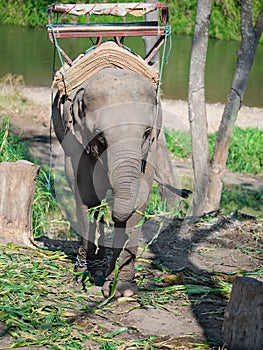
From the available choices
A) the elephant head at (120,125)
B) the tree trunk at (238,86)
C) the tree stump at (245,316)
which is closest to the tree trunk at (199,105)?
the tree trunk at (238,86)

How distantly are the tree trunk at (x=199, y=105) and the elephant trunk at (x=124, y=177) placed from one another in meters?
3.76

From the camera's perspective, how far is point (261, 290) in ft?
13.1

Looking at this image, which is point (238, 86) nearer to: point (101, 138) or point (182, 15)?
point (101, 138)

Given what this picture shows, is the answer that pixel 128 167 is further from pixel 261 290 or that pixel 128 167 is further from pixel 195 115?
pixel 195 115

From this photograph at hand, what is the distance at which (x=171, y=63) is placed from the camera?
21.6m

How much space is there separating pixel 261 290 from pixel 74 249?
2.71 m

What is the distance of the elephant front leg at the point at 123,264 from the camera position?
5145 mm

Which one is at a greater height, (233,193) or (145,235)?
(145,235)

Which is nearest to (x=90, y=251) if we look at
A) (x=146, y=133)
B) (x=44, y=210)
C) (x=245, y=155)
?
(x=146, y=133)

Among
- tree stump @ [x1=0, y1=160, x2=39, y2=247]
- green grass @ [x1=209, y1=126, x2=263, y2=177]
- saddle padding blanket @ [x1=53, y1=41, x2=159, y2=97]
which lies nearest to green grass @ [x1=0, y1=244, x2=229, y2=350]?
tree stump @ [x1=0, y1=160, x2=39, y2=247]

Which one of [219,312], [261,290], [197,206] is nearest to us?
[261,290]

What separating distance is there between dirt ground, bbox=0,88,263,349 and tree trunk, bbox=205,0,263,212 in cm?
98

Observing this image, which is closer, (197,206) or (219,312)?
(219,312)

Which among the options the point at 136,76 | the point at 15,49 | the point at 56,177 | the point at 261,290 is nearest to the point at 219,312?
the point at 261,290
